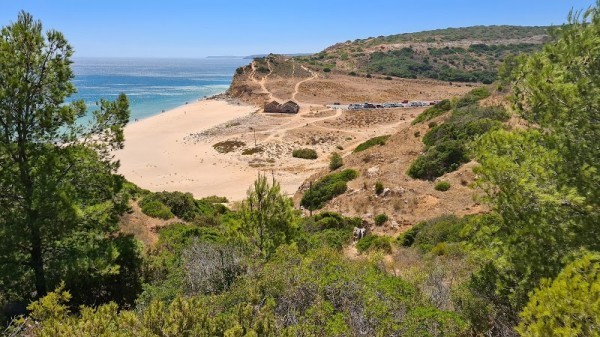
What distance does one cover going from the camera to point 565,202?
612 cm

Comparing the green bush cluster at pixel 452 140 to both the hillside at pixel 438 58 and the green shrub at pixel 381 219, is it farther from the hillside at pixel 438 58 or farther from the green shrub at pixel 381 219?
the hillside at pixel 438 58

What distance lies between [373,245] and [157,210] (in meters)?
10.9

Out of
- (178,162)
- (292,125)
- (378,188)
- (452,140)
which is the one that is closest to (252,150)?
(178,162)

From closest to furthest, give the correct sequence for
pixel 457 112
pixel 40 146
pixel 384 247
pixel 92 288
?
1. pixel 40 146
2. pixel 92 288
3. pixel 384 247
4. pixel 457 112

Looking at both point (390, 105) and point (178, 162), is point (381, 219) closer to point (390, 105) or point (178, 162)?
point (178, 162)

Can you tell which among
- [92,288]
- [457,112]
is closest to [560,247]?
[92,288]

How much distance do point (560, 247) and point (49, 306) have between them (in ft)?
24.1

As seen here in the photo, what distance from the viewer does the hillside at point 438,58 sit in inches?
4511

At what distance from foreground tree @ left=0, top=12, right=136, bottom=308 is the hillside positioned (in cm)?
10402

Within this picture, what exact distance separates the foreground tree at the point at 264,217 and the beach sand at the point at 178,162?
1700cm

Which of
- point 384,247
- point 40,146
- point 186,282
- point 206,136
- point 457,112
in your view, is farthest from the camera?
point 206,136

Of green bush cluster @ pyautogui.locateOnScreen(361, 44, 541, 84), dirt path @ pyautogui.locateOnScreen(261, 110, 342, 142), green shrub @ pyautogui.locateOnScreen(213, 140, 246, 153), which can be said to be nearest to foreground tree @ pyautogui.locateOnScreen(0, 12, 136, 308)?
green shrub @ pyautogui.locateOnScreen(213, 140, 246, 153)

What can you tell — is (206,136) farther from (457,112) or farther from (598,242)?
(598,242)

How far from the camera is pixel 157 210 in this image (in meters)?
20.9
